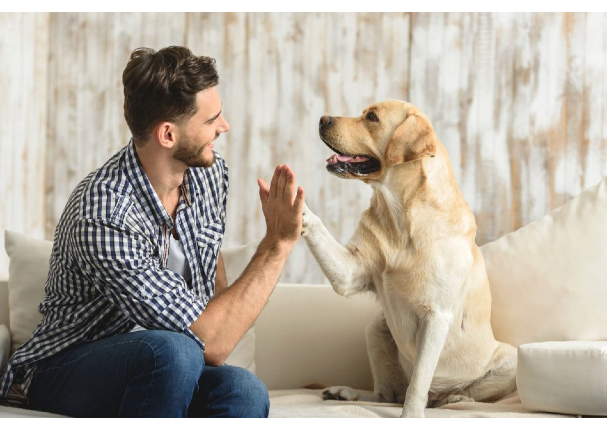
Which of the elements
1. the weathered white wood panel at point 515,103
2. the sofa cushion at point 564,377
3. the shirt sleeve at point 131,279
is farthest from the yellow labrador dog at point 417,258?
the weathered white wood panel at point 515,103

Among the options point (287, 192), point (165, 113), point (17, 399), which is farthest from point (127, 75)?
point (17, 399)

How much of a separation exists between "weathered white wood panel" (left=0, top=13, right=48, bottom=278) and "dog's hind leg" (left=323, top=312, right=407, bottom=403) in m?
1.58

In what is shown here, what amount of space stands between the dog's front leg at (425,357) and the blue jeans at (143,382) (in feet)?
1.28

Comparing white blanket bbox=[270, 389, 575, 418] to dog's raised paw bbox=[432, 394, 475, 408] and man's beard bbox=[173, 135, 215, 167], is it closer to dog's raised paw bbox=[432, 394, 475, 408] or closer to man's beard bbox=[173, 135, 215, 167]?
dog's raised paw bbox=[432, 394, 475, 408]

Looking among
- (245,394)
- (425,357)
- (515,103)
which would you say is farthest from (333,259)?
(515,103)

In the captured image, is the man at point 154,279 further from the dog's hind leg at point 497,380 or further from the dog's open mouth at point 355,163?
the dog's hind leg at point 497,380

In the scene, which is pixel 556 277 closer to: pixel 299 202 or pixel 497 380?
pixel 497 380

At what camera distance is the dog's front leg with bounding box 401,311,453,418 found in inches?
71.5

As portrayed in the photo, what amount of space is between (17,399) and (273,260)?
2.44ft

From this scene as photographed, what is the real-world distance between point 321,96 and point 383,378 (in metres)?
1.26

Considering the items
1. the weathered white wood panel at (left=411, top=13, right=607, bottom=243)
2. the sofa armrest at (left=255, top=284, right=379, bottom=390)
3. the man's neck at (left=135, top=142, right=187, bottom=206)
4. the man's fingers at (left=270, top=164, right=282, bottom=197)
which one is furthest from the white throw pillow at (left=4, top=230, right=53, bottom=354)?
the weathered white wood panel at (left=411, top=13, right=607, bottom=243)
